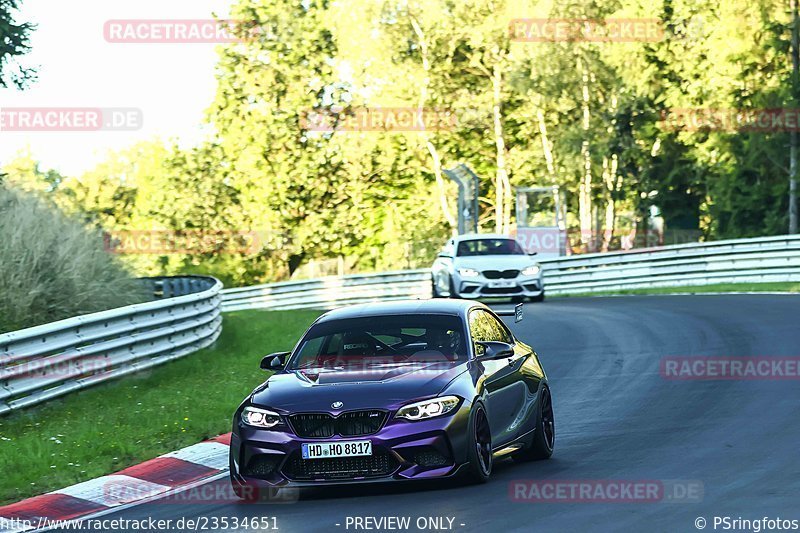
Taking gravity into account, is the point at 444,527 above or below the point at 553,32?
below

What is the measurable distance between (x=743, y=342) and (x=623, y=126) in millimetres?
36122

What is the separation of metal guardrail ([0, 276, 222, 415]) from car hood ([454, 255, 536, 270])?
9.90 metres

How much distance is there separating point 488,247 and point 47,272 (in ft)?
43.1

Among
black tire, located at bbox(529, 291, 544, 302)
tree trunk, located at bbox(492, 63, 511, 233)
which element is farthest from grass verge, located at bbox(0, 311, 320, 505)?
tree trunk, located at bbox(492, 63, 511, 233)

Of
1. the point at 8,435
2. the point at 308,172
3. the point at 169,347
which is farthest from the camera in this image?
the point at 308,172

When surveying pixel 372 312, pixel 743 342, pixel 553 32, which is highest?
pixel 553 32

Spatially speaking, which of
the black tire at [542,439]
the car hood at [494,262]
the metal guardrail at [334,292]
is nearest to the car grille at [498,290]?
the car hood at [494,262]

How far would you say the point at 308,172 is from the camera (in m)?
60.9

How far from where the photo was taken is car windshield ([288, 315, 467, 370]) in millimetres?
10406

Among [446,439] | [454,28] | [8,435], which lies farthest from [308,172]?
[446,439]

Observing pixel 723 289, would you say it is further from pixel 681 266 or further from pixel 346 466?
pixel 346 466

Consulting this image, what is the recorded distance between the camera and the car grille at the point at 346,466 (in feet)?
30.2

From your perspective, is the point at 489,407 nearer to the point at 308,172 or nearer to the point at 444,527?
the point at 444,527

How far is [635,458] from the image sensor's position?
1059 centimetres
